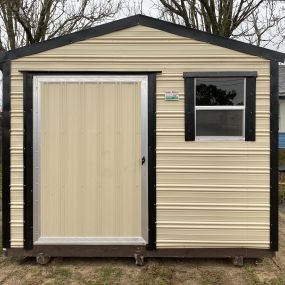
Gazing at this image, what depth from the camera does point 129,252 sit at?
5.18 meters

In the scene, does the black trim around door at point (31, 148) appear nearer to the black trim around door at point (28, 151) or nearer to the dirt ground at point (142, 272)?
the black trim around door at point (28, 151)

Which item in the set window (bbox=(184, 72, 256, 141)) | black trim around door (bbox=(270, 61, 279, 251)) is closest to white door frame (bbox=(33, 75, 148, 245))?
window (bbox=(184, 72, 256, 141))

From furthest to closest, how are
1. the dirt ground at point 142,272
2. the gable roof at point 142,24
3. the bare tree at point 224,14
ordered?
the bare tree at point 224,14 < the gable roof at point 142,24 < the dirt ground at point 142,272

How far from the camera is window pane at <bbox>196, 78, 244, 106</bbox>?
16.8 ft

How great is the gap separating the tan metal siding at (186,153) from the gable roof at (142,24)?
59 mm

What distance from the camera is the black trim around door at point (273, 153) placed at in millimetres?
5098

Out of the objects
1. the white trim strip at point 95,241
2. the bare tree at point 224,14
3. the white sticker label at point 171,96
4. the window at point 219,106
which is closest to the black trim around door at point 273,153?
the window at point 219,106

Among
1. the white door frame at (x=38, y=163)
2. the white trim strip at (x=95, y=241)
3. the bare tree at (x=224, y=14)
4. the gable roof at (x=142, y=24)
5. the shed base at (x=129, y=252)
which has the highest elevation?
the bare tree at (x=224, y=14)

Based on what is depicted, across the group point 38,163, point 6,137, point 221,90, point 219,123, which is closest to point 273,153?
point 219,123

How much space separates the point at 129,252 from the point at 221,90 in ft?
7.40

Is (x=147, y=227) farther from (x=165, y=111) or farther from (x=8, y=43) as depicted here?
(x=8, y=43)

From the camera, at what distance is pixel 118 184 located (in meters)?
5.16

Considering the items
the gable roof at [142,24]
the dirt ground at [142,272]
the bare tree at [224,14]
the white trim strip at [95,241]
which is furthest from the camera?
the bare tree at [224,14]

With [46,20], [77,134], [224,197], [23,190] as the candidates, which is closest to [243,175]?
[224,197]
